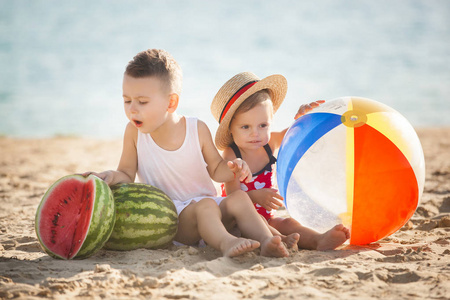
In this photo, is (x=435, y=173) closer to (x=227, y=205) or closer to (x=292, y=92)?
(x=227, y=205)

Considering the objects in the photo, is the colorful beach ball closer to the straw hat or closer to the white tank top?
the straw hat

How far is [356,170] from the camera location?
342 centimetres

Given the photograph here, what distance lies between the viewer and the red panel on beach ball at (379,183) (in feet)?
11.2

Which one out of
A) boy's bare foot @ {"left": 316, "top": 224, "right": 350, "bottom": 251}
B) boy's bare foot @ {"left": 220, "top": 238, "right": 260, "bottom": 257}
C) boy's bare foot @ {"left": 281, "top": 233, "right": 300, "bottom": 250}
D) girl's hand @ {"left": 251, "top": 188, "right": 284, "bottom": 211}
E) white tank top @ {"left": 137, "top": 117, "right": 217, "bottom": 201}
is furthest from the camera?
white tank top @ {"left": 137, "top": 117, "right": 217, "bottom": 201}

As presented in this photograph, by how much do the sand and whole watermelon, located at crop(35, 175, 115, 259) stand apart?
5.1 inches

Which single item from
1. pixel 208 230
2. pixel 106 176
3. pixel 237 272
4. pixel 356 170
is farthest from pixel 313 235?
pixel 106 176

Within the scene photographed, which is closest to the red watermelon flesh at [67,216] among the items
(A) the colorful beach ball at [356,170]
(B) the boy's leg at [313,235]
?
(A) the colorful beach ball at [356,170]

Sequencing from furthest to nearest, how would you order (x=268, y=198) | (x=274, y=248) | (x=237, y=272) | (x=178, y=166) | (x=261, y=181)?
(x=261, y=181), (x=178, y=166), (x=268, y=198), (x=274, y=248), (x=237, y=272)

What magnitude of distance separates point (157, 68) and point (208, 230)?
4.79 feet

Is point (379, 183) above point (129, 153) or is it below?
below

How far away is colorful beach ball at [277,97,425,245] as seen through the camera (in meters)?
3.44

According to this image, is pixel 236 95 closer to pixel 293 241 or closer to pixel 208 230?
pixel 208 230

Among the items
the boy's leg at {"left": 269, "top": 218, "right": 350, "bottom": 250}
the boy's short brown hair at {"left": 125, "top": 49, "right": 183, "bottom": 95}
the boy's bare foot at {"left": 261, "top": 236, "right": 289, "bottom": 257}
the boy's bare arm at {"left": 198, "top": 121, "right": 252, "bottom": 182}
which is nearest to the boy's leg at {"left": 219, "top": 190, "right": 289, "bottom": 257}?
the boy's bare foot at {"left": 261, "top": 236, "right": 289, "bottom": 257}

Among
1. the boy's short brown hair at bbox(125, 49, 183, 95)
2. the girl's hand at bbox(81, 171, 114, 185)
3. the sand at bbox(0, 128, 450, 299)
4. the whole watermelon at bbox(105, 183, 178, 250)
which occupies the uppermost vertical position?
the boy's short brown hair at bbox(125, 49, 183, 95)
